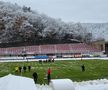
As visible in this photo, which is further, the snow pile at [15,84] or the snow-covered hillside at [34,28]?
the snow-covered hillside at [34,28]

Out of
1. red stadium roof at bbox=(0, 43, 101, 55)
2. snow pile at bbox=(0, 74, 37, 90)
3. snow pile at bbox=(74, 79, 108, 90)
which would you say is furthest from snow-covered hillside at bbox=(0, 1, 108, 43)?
snow pile at bbox=(0, 74, 37, 90)

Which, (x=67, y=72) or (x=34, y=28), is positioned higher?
(x=34, y=28)

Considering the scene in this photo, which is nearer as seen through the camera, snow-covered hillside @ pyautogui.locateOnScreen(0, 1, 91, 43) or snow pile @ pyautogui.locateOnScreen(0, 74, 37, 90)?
snow pile @ pyautogui.locateOnScreen(0, 74, 37, 90)

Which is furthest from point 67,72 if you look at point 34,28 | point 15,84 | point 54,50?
point 34,28

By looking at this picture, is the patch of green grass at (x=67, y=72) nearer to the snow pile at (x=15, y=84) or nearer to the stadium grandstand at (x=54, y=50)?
the snow pile at (x=15, y=84)

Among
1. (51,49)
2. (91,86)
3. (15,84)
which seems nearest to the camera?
(15,84)

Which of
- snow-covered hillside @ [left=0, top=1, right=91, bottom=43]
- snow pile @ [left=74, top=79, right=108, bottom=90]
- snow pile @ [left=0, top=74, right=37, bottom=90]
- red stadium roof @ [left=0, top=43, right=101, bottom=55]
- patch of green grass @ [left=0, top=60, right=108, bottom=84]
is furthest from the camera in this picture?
snow-covered hillside @ [left=0, top=1, right=91, bottom=43]

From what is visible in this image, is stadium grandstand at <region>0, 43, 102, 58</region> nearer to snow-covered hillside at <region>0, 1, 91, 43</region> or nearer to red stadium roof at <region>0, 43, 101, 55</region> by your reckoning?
red stadium roof at <region>0, 43, 101, 55</region>

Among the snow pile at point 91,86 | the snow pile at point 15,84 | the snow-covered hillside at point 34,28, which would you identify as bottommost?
the snow pile at point 91,86

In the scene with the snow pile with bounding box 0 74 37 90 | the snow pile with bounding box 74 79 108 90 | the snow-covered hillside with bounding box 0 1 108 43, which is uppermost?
the snow-covered hillside with bounding box 0 1 108 43

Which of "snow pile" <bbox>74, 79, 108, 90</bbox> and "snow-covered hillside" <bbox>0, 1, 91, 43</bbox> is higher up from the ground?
"snow-covered hillside" <bbox>0, 1, 91, 43</bbox>

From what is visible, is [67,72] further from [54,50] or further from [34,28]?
[34,28]

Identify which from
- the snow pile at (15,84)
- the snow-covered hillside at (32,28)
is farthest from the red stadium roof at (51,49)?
the snow pile at (15,84)

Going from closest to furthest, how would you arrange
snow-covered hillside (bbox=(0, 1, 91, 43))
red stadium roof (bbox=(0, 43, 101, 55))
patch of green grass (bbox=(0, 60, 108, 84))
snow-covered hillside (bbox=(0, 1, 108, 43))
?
1. patch of green grass (bbox=(0, 60, 108, 84))
2. red stadium roof (bbox=(0, 43, 101, 55))
3. snow-covered hillside (bbox=(0, 1, 108, 43))
4. snow-covered hillside (bbox=(0, 1, 91, 43))
